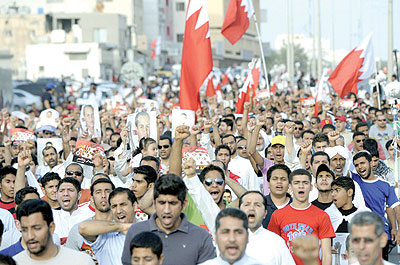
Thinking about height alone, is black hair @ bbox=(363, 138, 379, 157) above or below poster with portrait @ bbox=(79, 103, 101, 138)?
below

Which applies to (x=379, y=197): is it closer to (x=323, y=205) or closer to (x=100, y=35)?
(x=323, y=205)

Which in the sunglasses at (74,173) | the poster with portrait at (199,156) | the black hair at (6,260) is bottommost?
the black hair at (6,260)

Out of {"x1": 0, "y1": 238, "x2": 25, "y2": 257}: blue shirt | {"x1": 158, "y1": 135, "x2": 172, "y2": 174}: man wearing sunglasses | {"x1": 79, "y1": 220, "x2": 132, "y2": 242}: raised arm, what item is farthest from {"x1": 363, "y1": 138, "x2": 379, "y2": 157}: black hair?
{"x1": 0, "y1": 238, "x2": 25, "y2": 257}: blue shirt

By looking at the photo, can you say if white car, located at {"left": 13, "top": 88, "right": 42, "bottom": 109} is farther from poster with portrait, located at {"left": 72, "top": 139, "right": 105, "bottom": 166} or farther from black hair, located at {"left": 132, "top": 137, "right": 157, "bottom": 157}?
→ poster with portrait, located at {"left": 72, "top": 139, "right": 105, "bottom": 166}

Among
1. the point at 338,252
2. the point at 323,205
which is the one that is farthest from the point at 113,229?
the point at 323,205

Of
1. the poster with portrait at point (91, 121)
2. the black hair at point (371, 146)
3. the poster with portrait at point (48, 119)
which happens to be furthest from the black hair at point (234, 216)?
the poster with portrait at point (48, 119)

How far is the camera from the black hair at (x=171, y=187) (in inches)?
250

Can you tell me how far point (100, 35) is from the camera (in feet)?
266

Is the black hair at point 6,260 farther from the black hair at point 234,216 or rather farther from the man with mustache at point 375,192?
the man with mustache at point 375,192

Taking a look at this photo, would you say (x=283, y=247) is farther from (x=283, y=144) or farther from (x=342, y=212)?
(x=283, y=144)

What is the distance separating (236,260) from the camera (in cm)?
576

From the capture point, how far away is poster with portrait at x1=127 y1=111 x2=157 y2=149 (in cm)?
1298

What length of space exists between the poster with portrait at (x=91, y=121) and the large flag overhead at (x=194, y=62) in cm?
188

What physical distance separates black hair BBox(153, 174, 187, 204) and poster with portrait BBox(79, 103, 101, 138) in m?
8.84
